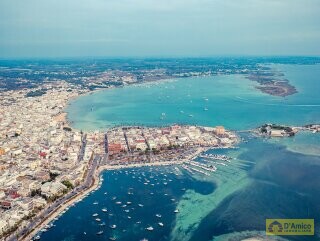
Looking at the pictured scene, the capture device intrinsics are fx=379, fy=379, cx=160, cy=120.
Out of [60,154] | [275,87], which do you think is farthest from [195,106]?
[60,154]

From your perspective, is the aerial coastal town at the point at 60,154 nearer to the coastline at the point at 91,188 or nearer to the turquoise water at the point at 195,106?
the coastline at the point at 91,188

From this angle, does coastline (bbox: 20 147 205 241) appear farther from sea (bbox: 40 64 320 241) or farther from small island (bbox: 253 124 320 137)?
small island (bbox: 253 124 320 137)

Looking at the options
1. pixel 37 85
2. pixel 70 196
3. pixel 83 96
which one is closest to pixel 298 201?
pixel 70 196

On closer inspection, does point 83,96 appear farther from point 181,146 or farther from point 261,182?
point 261,182

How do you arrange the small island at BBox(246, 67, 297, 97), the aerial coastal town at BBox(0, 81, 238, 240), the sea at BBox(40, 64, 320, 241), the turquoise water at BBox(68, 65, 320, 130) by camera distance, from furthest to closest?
the small island at BBox(246, 67, 297, 97), the turquoise water at BBox(68, 65, 320, 130), the aerial coastal town at BBox(0, 81, 238, 240), the sea at BBox(40, 64, 320, 241)

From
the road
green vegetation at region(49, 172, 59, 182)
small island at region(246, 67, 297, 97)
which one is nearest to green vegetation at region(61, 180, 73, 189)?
the road

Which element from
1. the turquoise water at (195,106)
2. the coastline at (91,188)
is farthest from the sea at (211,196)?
the turquoise water at (195,106)

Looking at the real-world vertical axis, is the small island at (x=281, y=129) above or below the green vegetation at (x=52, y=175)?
above

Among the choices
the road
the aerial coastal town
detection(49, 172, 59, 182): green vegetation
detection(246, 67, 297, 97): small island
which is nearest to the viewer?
the road
